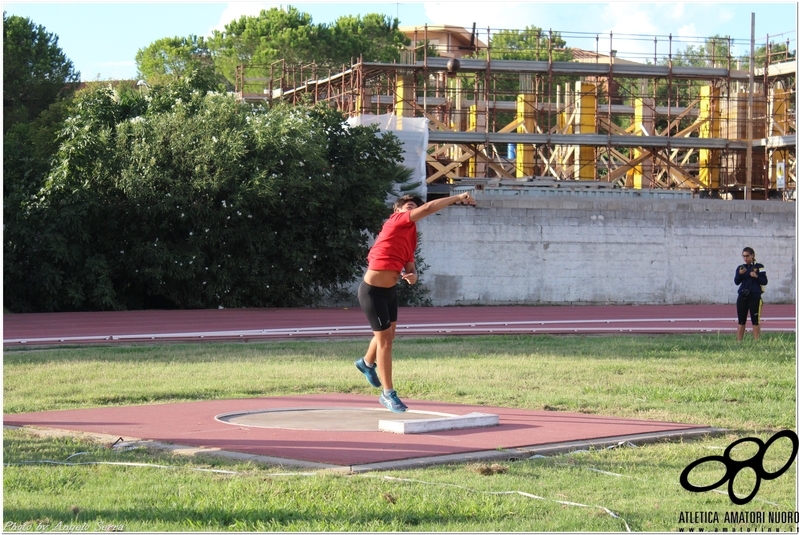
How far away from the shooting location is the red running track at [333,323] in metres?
18.9

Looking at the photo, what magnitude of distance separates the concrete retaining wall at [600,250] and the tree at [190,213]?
10.7 feet

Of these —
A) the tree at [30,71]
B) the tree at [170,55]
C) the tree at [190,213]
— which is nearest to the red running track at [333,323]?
the tree at [190,213]

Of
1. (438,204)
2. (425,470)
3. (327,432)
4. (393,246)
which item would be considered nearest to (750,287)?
(393,246)

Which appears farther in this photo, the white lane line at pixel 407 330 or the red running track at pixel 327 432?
the white lane line at pixel 407 330

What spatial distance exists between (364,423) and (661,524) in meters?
3.76

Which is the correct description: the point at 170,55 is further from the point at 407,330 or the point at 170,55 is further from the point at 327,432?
the point at 327,432

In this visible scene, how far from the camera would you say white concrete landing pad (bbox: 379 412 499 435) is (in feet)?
26.8

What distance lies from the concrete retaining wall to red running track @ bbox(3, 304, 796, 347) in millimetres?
1741

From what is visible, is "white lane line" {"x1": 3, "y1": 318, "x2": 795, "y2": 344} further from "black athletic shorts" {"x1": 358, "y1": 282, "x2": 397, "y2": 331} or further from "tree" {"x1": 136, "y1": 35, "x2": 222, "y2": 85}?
"tree" {"x1": 136, "y1": 35, "x2": 222, "y2": 85}

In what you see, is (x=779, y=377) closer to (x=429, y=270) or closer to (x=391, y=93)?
(x=429, y=270)

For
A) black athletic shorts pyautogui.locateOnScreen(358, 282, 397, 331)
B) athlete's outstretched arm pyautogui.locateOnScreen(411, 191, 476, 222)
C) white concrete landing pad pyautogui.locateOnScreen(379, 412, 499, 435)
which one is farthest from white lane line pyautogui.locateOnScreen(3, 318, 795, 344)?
white concrete landing pad pyautogui.locateOnScreen(379, 412, 499, 435)

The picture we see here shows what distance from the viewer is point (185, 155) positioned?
82.0 ft

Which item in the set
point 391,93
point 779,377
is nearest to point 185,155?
point 779,377

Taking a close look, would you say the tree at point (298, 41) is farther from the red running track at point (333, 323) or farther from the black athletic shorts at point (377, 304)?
the black athletic shorts at point (377, 304)
